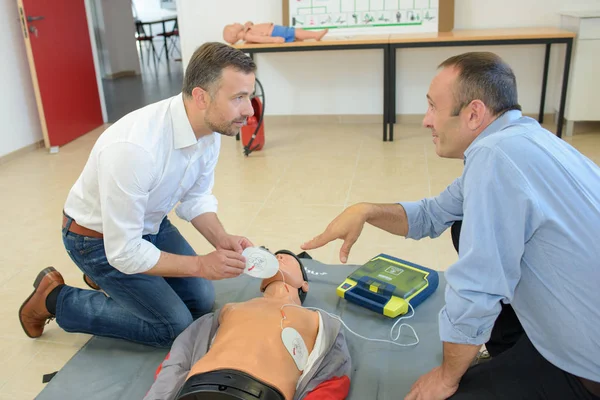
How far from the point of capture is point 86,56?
17.3ft

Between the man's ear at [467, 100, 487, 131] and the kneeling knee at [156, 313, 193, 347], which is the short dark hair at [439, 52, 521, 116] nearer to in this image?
the man's ear at [467, 100, 487, 131]

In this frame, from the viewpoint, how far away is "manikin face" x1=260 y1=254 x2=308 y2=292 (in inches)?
84.6

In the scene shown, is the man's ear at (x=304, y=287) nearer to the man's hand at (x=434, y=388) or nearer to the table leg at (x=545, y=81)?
the man's hand at (x=434, y=388)

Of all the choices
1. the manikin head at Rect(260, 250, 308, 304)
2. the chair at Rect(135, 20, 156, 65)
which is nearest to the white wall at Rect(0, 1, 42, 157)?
the manikin head at Rect(260, 250, 308, 304)

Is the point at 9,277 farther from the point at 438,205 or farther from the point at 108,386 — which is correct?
the point at 438,205

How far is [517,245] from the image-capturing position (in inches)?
48.8

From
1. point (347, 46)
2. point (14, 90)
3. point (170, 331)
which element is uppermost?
point (347, 46)

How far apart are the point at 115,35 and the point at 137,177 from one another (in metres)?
7.50

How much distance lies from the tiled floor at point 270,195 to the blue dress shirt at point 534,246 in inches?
51.8

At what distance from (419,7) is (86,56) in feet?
9.78

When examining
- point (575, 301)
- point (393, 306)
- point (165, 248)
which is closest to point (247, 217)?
point (165, 248)

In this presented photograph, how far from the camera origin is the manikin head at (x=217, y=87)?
1.79 metres

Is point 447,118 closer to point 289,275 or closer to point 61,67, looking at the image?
point 289,275

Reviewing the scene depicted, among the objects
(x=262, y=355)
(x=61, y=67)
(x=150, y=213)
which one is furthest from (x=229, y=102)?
(x=61, y=67)
